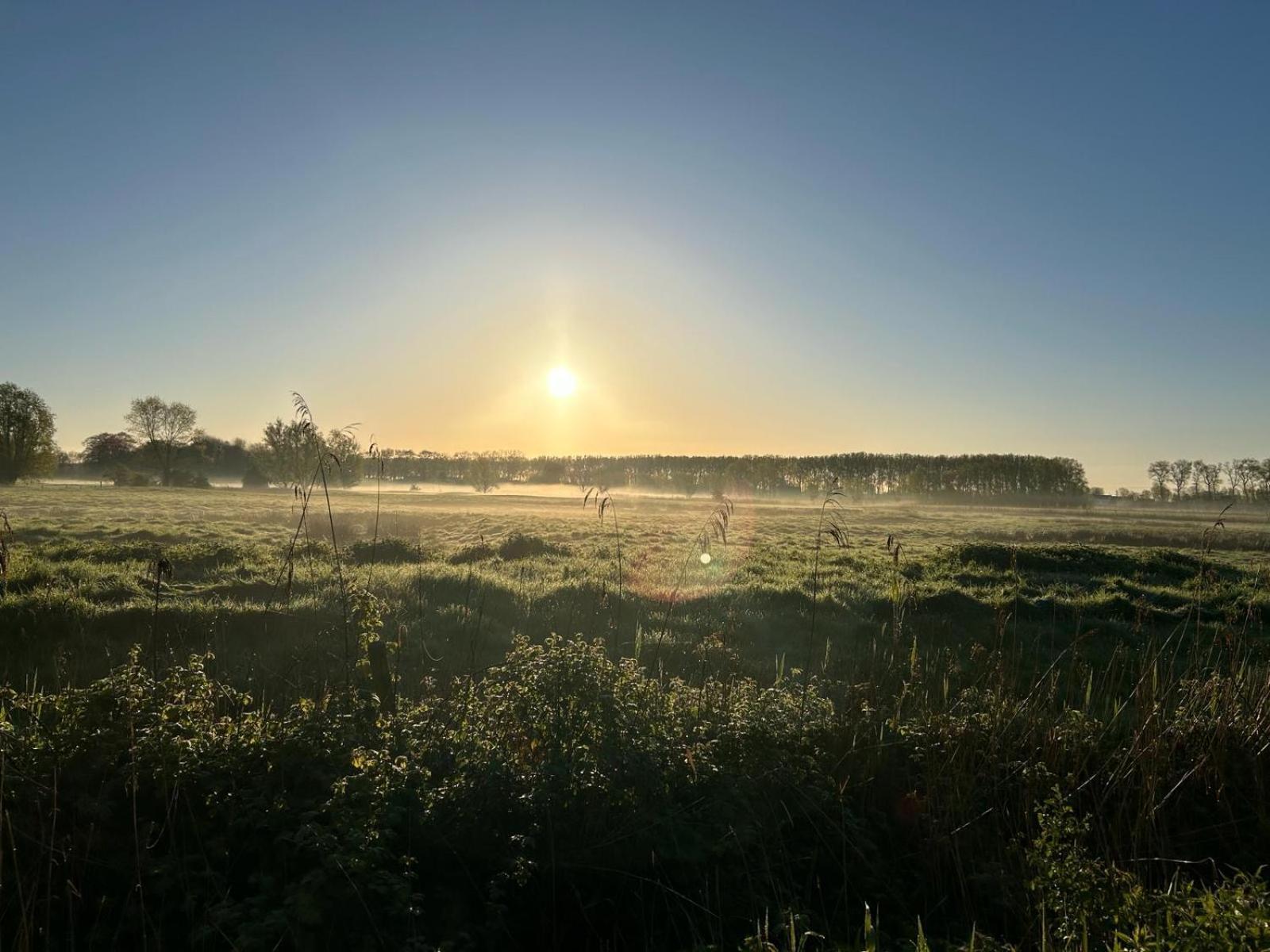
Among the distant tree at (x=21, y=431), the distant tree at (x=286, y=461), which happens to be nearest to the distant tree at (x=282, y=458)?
the distant tree at (x=286, y=461)

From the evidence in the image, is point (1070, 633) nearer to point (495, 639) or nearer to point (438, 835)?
point (495, 639)

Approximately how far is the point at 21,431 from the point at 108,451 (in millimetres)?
41959

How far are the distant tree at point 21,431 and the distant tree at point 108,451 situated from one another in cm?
3547

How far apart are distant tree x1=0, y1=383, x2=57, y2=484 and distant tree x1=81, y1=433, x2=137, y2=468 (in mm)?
35471

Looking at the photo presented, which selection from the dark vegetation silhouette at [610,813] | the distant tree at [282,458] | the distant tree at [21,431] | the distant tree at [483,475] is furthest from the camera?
the distant tree at [483,475]

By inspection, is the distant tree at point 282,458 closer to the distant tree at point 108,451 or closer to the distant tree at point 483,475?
the distant tree at point 108,451

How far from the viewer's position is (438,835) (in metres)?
3.67

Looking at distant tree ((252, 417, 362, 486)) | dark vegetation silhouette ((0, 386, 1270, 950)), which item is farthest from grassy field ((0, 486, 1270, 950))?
distant tree ((252, 417, 362, 486))

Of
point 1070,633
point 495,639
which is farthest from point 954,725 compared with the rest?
point 1070,633

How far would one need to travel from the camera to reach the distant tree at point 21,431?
47.2 metres

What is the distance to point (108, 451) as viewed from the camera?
8412 centimetres

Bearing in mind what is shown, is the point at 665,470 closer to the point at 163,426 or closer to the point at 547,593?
the point at 163,426

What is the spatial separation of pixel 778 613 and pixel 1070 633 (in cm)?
527

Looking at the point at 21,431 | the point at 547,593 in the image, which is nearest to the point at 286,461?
the point at 21,431
